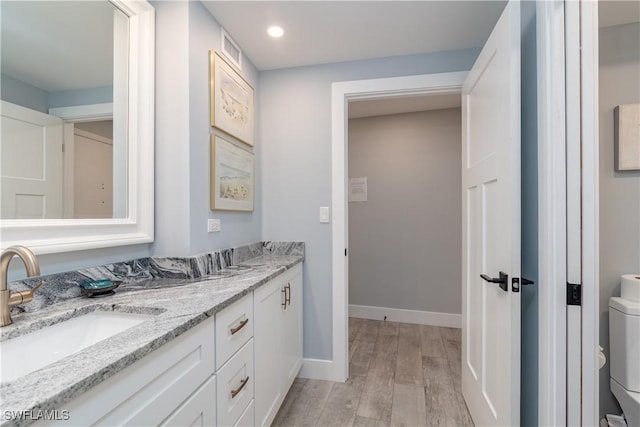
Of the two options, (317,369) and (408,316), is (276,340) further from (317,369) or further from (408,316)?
(408,316)

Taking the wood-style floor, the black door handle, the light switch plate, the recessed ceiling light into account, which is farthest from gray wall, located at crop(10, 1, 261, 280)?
the black door handle

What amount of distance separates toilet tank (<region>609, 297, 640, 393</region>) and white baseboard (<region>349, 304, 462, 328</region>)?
1858 millimetres

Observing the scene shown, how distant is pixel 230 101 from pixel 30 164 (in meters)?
1.08

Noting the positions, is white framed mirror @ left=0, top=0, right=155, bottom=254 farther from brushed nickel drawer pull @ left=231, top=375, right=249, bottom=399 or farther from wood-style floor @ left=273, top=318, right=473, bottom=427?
wood-style floor @ left=273, top=318, right=473, bottom=427

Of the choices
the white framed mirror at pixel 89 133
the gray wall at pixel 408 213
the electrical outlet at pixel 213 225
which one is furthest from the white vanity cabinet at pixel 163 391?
the gray wall at pixel 408 213

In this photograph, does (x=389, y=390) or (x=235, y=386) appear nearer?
(x=235, y=386)

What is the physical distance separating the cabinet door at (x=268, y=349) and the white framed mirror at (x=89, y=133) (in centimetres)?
68

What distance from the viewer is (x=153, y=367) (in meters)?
0.75

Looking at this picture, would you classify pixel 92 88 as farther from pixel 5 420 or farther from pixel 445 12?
pixel 445 12

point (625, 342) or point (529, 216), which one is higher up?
point (529, 216)

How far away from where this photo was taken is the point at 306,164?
2205mm

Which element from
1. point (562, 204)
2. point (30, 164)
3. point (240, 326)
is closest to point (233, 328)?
point (240, 326)

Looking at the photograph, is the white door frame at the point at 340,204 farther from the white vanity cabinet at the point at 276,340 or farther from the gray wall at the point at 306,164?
the white vanity cabinet at the point at 276,340

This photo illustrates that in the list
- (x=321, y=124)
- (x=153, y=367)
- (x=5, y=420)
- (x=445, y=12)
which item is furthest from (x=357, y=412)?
(x=445, y=12)
